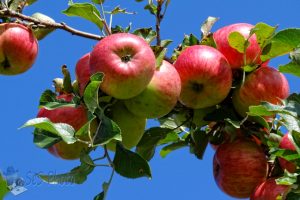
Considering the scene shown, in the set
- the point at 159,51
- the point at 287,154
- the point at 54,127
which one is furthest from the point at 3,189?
the point at 287,154

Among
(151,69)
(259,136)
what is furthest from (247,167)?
(151,69)

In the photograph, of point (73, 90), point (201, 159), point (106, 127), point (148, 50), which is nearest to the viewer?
point (106, 127)

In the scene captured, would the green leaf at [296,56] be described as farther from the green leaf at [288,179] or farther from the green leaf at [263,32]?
the green leaf at [288,179]

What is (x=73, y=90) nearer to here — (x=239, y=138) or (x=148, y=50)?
(x=148, y=50)

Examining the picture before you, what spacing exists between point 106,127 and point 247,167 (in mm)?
651

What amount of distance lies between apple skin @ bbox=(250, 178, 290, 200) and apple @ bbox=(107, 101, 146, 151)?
460 mm

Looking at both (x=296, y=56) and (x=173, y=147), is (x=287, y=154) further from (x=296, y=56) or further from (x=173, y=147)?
(x=173, y=147)

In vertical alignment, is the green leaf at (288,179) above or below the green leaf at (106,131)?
below

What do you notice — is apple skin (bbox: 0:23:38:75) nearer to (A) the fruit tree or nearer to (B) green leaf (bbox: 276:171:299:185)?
(A) the fruit tree

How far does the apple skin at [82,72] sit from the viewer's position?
2309 millimetres

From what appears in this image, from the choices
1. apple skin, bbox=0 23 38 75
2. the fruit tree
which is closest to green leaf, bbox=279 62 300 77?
the fruit tree

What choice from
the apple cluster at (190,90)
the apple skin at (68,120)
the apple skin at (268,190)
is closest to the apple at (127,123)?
the apple cluster at (190,90)

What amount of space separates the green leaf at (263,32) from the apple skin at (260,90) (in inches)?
4.3

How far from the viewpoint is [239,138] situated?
254cm
